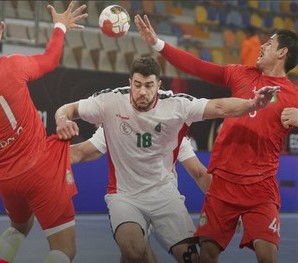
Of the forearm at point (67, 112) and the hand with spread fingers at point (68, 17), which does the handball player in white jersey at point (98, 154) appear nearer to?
the forearm at point (67, 112)

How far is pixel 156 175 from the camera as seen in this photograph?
5.65 meters

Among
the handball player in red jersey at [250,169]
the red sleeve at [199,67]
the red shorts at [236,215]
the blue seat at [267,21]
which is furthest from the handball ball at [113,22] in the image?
the blue seat at [267,21]

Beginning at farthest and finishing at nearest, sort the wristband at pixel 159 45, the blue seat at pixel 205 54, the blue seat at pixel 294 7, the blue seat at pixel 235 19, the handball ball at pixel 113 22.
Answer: the blue seat at pixel 294 7
the blue seat at pixel 235 19
the blue seat at pixel 205 54
the handball ball at pixel 113 22
the wristband at pixel 159 45

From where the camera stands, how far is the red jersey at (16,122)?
195 inches

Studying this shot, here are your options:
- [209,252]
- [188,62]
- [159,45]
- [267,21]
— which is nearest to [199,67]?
[188,62]

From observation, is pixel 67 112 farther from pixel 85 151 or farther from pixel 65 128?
pixel 85 151

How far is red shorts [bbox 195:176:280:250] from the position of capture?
5508mm

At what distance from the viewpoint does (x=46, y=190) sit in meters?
5.00

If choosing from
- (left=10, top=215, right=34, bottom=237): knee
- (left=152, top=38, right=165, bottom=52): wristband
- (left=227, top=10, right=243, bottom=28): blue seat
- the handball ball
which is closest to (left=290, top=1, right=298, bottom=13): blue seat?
(left=227, top=10, right=243, bottom=28): blue seat

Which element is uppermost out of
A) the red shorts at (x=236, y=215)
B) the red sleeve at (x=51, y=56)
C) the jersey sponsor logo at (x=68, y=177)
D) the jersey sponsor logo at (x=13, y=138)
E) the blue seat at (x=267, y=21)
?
the red sleeve at (x=51, y=56)

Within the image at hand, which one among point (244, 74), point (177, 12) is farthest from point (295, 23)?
point (244, 74)

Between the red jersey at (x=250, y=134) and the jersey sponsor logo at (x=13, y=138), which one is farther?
the red jersey at (x=250, y=134)

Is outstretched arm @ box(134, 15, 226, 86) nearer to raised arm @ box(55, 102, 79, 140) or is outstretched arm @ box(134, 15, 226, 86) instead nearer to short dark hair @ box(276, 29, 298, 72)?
short dark hair @ box(276, 29, 298, 72)


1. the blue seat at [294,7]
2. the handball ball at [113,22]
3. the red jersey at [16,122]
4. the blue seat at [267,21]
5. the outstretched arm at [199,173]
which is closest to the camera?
the red jersey at [16,122]
